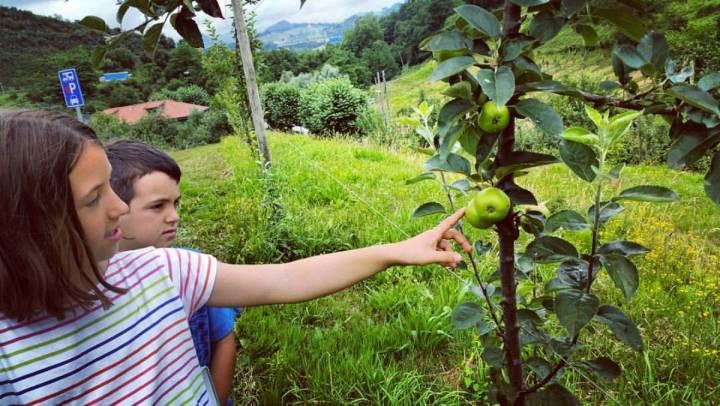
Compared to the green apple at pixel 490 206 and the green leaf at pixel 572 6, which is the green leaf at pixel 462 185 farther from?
the green leaf at pixel 572 6

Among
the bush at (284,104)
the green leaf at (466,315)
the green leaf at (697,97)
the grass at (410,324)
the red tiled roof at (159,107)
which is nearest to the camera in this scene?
the green leaf at (697,97)

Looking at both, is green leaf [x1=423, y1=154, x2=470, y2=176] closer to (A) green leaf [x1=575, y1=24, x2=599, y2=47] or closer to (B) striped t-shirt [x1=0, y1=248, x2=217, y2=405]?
(A) green leaf [x1=575, y1=24, x2=599, y2=47]

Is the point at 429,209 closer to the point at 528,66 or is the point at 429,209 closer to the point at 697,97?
the point at 528,66

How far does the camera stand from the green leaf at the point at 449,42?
2.54 feet

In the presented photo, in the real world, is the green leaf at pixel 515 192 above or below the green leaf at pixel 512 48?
below

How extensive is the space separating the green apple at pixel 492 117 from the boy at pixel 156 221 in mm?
1200

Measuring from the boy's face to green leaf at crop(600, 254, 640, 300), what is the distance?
1460mm

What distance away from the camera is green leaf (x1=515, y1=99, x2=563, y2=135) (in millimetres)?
743

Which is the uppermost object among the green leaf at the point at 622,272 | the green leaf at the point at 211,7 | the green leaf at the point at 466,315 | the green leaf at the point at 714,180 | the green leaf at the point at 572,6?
the green leaf at the point at 211,7

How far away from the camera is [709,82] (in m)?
0.72

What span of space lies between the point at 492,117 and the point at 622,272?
41 centimetres

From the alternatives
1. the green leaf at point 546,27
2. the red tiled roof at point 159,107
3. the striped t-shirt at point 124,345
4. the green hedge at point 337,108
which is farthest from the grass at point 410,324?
the red tiled roof at point 159,107

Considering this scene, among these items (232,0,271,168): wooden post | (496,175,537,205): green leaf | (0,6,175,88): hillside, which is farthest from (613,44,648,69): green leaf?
(0,6,175,88): hillside

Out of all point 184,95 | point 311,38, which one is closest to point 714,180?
point 184,95
